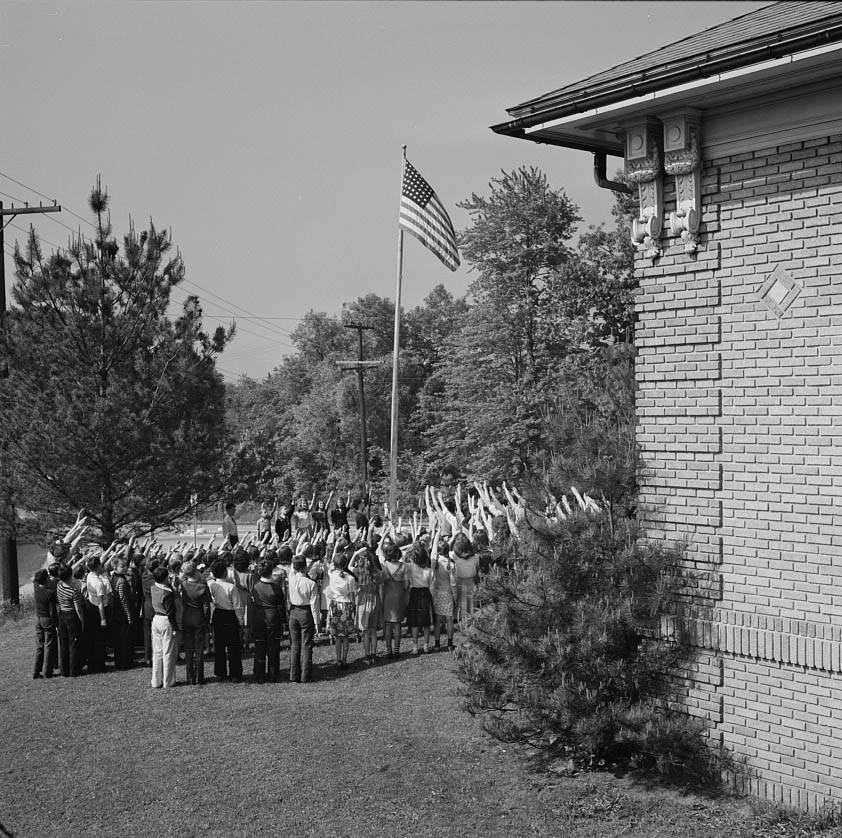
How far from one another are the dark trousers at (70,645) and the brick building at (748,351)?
27.5 feet

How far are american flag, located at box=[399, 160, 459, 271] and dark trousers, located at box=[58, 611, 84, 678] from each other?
12640 millimetres

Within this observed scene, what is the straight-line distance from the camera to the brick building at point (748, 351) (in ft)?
25.5

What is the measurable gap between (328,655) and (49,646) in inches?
152

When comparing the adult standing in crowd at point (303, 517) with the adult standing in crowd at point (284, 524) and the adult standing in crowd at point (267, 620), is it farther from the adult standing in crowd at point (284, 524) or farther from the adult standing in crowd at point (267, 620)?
the adult standing in crowd at point (267, 620)

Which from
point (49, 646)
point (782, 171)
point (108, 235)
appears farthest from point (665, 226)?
point (108, 235)

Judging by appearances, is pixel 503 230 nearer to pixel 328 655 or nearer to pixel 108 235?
pixel 108 235

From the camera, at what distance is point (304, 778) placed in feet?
30.9

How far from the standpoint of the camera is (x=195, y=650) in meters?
13.2

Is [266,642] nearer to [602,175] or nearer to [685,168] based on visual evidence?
[602,175]

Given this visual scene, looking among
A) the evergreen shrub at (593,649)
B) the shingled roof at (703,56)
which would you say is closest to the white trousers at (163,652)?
the evergreen shrub at (593,649)

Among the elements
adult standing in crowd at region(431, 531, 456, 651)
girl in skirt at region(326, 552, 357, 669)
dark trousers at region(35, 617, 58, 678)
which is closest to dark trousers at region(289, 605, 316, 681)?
girl in skirt at region(326, 552, 357, 669)

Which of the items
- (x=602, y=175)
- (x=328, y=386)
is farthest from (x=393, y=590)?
(x=328, y=386)

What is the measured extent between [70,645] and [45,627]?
0.43m

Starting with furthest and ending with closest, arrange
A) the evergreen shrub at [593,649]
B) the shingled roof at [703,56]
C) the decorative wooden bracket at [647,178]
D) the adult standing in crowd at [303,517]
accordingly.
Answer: the adult standing in crowd at [303,517] < the decorative wooden bracket at [647,178] < the evergreen shrub at [593,649] < the shingled roof at [703,56]
